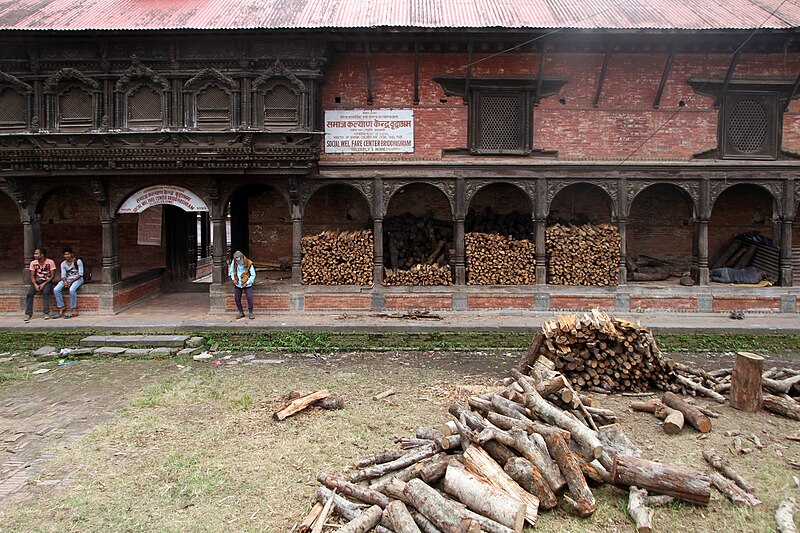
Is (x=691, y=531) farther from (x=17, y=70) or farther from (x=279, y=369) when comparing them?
(x=17, y=70)

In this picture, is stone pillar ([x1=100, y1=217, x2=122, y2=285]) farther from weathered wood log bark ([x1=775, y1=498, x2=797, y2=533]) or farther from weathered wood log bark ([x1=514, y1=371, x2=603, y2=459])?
weathered wood log bark ([x1=775, y1=498, x2=797, y2=533])

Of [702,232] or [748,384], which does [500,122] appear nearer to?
[702,232]

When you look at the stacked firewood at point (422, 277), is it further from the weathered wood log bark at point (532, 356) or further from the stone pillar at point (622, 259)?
the weathered wood log bark at point (532, 356)

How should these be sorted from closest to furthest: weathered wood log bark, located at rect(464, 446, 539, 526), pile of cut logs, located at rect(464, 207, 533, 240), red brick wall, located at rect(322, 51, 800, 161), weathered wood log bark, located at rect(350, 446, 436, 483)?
1. weathered wood log bark, located at rect(464, 446, 539, 526)
2. weathered wood log bark, located at rect(350, 446, 436, 483)
3. red brick wall, located at rect(322, 51, 800, 161)
4. pile of cut logs, located at rect(464, 207, 533, 240)

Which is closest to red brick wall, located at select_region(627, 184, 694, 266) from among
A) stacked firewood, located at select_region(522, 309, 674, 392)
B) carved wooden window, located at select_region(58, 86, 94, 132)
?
stacked firewood, located at select_region(522, 309, 674, 392)

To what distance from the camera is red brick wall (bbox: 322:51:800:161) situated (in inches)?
573

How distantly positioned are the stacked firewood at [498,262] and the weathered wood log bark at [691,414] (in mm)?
7068

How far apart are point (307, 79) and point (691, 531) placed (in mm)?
12513

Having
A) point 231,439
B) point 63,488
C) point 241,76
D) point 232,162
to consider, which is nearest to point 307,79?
point 241,76

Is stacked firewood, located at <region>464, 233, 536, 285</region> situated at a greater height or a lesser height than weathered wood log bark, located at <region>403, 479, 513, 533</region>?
greater

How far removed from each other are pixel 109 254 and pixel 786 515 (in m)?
15.2

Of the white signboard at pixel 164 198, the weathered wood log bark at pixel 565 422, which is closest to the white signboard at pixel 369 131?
the white signboard at pixel 164 198

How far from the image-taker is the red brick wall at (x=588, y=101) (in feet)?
47.8

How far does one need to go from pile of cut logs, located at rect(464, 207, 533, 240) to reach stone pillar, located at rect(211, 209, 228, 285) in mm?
6914
